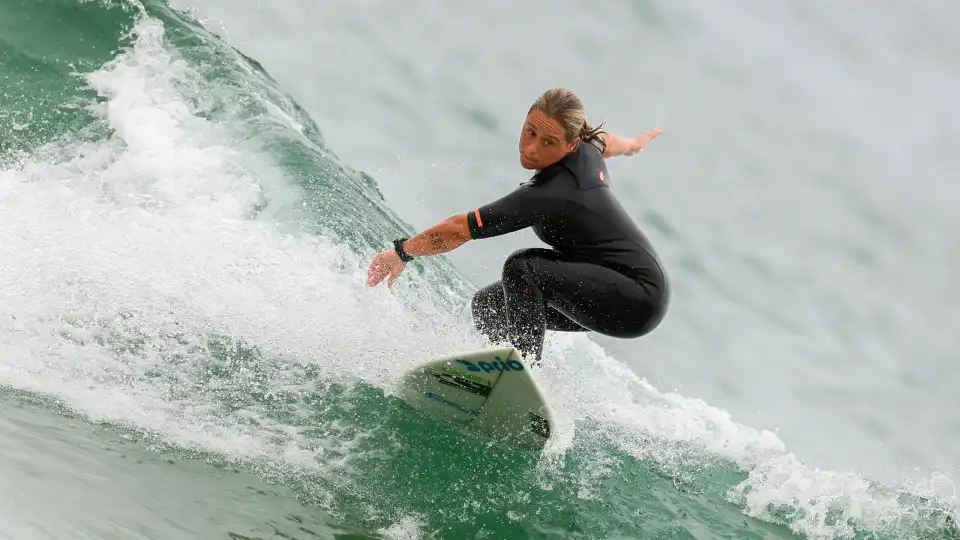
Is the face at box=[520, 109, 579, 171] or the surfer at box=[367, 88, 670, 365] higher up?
the face at box=[520, 109, 579, 171]

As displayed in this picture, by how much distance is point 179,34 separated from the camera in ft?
32.4

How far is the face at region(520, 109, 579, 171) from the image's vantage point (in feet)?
15.1

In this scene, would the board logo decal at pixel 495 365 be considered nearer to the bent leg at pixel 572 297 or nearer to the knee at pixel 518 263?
the bent leg at pixel 572 297

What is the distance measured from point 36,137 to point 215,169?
5.23 ft

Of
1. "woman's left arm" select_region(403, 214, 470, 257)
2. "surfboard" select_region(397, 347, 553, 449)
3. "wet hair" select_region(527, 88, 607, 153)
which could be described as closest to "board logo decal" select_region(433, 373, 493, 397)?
"surfboard" select_region(397, 347, 553, 449)

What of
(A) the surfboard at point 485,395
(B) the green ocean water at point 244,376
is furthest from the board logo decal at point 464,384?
(B) the green ocean water at point 244,376

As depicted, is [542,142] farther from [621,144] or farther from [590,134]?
[621,144]

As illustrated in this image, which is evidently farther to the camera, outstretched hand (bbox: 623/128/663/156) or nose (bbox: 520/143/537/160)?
outstretched hand (bbox: 623/128/663/156)

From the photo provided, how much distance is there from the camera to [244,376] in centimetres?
524

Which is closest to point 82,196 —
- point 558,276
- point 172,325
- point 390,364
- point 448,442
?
point 172,325

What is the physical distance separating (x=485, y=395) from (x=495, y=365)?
256 millimetres

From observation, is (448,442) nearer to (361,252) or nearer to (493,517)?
(493,517)

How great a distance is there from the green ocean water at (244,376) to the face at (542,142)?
1.24 m

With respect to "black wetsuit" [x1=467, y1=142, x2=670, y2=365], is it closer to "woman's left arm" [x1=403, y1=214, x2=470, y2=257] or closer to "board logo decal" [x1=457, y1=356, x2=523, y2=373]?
"woman's left arm" [x1=403, y1=214, x2=470, y2=257]
